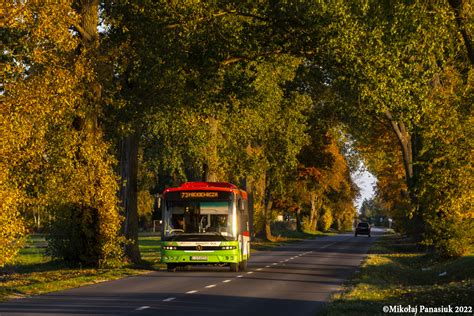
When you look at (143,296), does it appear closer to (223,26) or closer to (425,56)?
(425,56)

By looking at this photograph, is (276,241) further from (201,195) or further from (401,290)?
(401,290)

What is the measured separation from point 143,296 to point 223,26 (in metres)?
13.0

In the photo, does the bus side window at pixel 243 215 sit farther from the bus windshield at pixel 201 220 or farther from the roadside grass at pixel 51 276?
the roadside grass at pixel 51 276

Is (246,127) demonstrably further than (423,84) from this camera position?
Yes

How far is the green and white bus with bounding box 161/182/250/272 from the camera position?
3297 centimetres

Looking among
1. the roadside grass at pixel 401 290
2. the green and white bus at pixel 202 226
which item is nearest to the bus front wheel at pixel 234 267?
the green and white bus at pixel 202 226

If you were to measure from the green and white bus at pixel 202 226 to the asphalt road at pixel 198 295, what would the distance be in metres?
0.65

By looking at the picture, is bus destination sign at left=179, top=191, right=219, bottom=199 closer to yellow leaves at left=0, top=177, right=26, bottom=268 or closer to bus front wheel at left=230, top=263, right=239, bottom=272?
bus front wheel at left=230, top=263, right=239, bottom=272

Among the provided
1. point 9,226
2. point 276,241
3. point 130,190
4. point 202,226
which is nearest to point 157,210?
point 202,226

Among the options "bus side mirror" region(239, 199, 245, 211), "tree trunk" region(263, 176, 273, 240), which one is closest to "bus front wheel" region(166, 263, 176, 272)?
"bus side mirror" region(239, 199, 245, 211)

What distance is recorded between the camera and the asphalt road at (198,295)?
1812 centimetres

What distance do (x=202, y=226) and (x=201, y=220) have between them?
0.22 metres

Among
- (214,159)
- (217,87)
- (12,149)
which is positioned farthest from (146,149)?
(12,149)

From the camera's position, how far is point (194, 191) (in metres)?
33.7
